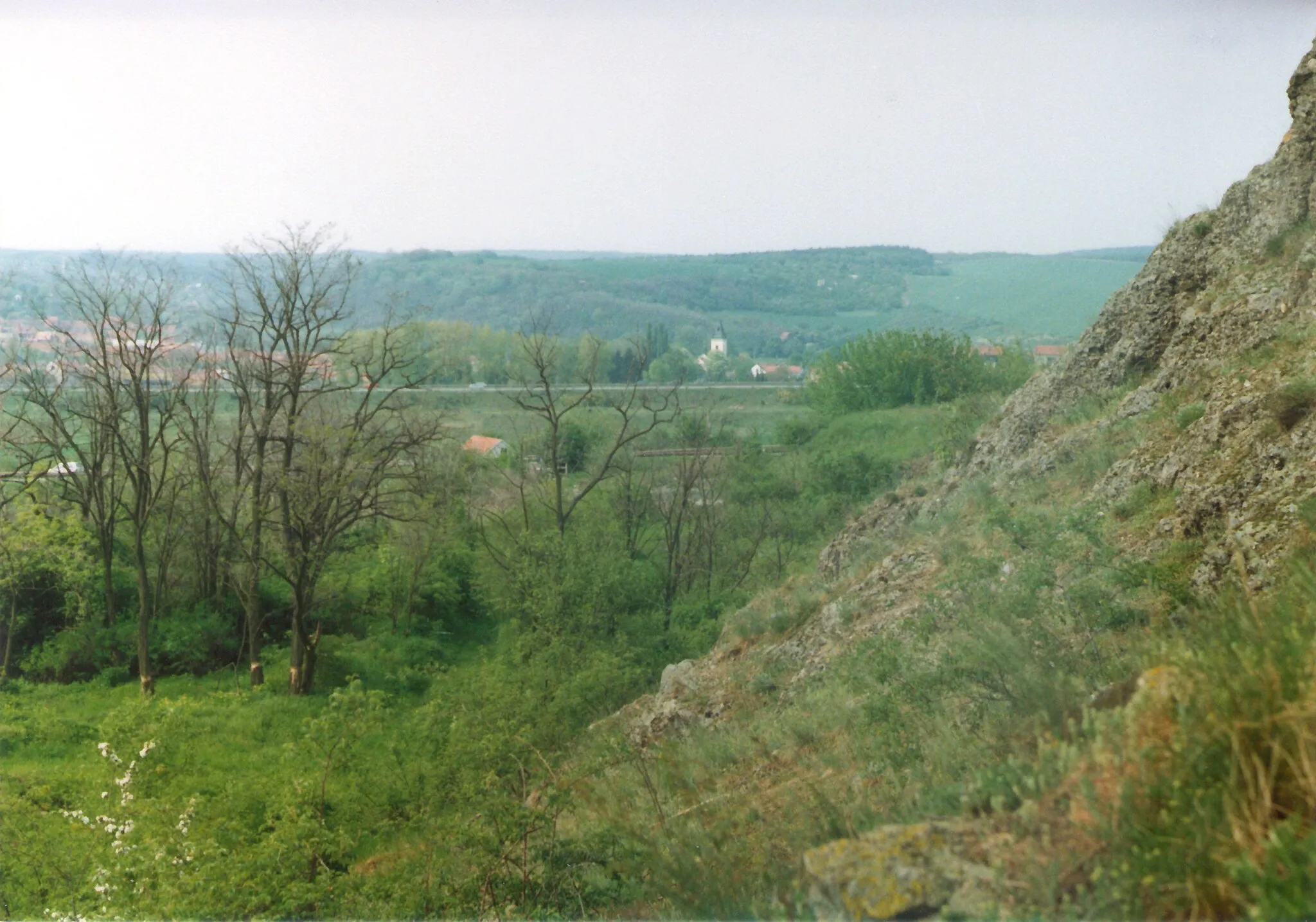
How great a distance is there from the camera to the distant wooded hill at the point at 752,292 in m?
43.3

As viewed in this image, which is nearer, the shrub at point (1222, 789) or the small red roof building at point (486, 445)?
the shrub at point (1222, 789)

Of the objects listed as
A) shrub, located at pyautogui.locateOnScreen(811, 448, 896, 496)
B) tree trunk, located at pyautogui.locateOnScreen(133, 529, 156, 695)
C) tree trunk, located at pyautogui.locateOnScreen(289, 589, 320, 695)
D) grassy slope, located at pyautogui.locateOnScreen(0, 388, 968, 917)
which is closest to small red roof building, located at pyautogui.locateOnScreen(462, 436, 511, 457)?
grassy slope, located at pyautogui.locateOnScreen(0, 388, 968, 917)

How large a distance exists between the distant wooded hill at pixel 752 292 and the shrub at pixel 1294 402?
3276 centimetres

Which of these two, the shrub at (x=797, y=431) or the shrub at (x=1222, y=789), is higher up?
the shrub at (x=1222, y=789)

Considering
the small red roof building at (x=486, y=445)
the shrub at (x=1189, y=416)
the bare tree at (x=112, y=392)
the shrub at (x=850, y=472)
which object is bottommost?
the small red roof building at (x=486, y=445)

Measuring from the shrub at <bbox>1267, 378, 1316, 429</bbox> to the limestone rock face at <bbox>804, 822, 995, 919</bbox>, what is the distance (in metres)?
5.44

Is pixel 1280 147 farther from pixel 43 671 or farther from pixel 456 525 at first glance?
pixel 43 671

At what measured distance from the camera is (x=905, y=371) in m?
39.5

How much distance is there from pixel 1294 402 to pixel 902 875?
19.2 feet

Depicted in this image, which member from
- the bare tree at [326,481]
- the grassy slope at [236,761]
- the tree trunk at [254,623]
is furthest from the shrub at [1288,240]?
the tree trunk at [254,623]

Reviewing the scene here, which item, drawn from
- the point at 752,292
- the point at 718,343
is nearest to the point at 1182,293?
the point at 718,343

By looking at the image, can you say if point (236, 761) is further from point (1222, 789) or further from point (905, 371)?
point (905, 371)

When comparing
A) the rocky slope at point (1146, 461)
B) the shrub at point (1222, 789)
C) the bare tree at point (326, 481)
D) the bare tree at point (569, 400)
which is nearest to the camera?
the shrub at point (1222, 789)

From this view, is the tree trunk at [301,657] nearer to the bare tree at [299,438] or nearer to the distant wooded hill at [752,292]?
the bare tree at [299,438]
